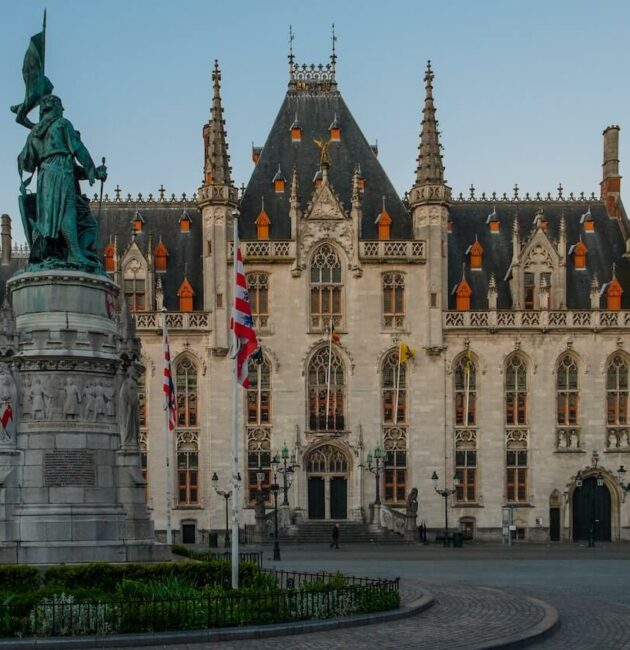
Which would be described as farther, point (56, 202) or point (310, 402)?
point (310, 402)

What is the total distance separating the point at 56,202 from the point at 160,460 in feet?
127

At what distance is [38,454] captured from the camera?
94.0 feet

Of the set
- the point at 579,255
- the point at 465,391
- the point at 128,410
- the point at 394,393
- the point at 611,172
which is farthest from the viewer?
the point at 611,172

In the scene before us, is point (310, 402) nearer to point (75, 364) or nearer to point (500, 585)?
point (500, 585)

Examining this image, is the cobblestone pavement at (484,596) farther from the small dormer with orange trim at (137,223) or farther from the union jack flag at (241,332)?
the small dormer with orange trim at (137,223)

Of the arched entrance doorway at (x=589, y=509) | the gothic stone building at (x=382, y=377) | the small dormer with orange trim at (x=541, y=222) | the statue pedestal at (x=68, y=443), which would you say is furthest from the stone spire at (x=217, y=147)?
the statue pedestal at (x=68, y=443)

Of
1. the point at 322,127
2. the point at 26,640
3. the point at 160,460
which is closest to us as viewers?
the point at 26,640

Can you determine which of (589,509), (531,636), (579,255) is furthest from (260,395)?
(531,636)

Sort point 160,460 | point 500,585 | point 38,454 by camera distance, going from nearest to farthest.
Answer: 1. point 38,454
2. point 500,585
3. point 160,460

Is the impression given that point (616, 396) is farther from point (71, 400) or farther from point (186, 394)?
point (71, 400)

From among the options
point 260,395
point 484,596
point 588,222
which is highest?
point 588,222

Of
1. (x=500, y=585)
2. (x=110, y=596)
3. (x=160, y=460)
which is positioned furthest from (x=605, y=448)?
(x=110, y=596)

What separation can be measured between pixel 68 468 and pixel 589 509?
45.9 m

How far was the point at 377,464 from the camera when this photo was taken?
6700 centimetres
